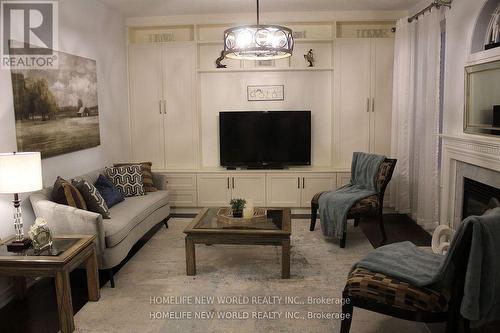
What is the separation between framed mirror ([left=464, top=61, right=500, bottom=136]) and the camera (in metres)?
3.49

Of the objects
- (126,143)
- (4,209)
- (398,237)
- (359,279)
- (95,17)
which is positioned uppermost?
(95,17)

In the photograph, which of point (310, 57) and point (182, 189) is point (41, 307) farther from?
point (310, 57)

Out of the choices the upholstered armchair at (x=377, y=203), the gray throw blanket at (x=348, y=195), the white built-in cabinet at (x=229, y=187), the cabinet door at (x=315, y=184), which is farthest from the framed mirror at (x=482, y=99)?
the white built-in cabinet at (x=229, y=187)

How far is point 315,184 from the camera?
18.6ft

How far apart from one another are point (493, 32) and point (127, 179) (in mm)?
3856

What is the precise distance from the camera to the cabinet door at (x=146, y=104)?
19.3 ft

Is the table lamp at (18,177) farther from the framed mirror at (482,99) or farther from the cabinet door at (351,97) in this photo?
the cabinet door at (351,97)

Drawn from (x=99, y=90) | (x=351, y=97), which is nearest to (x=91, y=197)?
(x=99, y=90)

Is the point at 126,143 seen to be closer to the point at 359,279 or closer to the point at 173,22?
the point at 173,22

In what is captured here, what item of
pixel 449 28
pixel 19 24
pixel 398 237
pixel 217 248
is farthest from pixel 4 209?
pixel 449 28

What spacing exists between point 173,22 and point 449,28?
3437mm

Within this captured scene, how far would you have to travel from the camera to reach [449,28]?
14.2 feet

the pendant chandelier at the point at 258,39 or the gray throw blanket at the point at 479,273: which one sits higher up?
the pendant chandelier at the point at 258,39

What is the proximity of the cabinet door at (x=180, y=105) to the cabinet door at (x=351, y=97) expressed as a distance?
1980 millimetres
